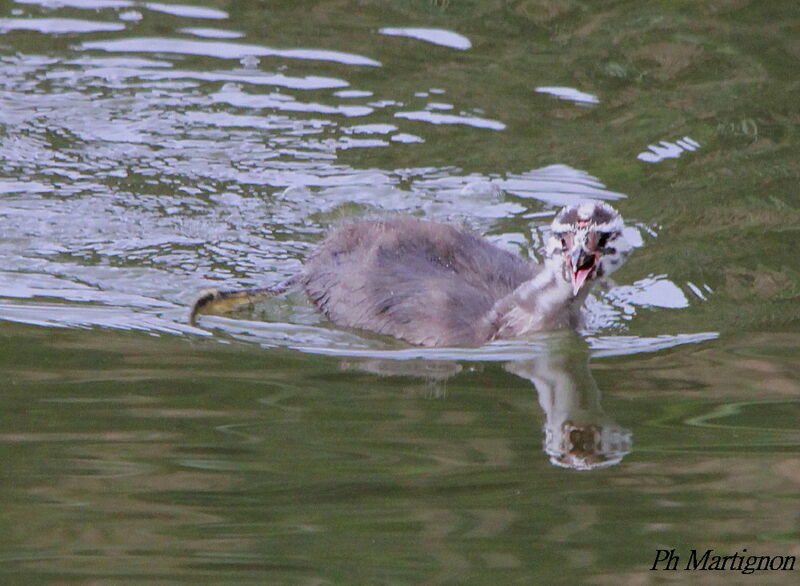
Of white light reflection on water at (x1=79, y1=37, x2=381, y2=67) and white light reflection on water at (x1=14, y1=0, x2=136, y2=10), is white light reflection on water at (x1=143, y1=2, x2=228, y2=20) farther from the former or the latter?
white light reflection on water at (x1=79, y1=37, x2=381, y2=67)

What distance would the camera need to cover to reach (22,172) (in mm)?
9609

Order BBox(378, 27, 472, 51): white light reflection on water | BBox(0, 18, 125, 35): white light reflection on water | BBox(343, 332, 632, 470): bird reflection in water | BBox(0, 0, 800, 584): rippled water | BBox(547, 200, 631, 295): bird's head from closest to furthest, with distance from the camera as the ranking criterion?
BBox(0, 0, 800, 584): rippled water < BBox(343, 332, 632, 470): bird reflection in water < BBox(547, 200, 631, 295): bird's head < BBox(378, 27, 472, 51): white light reflection on water < BBox(0, 18, 125, 35): white light reflection on water

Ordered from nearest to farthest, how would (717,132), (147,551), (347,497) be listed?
1. (147,551)
2. (347,497)
3. (717,132)

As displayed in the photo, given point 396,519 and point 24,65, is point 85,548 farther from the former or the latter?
point 24,65

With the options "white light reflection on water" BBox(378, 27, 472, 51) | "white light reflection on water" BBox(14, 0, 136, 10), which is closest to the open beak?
"white light reflection on water" BBox(378, 27, 472, 51)

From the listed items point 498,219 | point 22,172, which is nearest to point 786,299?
point 498,219

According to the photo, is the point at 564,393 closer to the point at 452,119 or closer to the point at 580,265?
the point at 580,265

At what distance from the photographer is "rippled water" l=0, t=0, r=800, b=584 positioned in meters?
4.76

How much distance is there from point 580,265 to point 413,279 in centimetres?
104

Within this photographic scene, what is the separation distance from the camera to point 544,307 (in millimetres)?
7238

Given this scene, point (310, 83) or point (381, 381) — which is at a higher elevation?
point (310, 83)

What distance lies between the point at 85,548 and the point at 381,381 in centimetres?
220

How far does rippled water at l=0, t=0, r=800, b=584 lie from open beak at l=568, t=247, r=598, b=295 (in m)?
0.39

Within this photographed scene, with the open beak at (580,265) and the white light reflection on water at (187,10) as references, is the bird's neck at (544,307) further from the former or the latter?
the white light reflection on water at (187,10)
